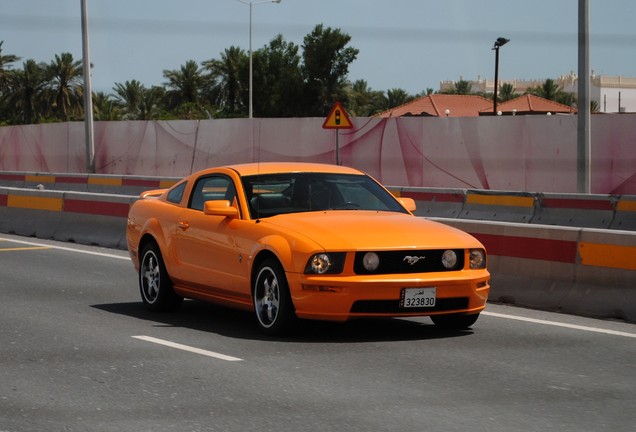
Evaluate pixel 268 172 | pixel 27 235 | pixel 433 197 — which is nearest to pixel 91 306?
pixel 268 172

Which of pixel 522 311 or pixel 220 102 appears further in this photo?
pixel 220 102

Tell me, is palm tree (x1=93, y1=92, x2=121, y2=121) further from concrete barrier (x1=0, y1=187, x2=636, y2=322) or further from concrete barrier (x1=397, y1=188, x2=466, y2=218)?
concrete barrier (x1=0, y1=187, x2=636, y2=322)

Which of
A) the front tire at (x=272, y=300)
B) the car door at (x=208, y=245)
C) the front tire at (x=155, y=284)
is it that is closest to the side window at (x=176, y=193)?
the car door at (x=208, y=245)

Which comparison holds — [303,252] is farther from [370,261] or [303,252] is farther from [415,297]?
[415,297]

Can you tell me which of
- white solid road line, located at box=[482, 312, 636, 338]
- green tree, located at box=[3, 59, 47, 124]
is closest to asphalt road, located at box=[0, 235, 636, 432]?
white solid road line, located at box=[482, 312, 636, 338]

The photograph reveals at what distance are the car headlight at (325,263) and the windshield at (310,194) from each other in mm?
1109

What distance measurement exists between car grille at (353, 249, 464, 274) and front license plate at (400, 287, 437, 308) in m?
0.16

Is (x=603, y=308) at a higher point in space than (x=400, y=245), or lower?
lower

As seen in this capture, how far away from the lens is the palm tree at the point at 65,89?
89.6m

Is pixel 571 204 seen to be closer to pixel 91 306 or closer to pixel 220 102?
pixel 91 306

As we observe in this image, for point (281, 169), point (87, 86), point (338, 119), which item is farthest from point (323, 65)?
point (281, 169)

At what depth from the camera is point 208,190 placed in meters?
11.6

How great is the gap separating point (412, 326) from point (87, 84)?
34.0 metres

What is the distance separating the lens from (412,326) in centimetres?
1070
